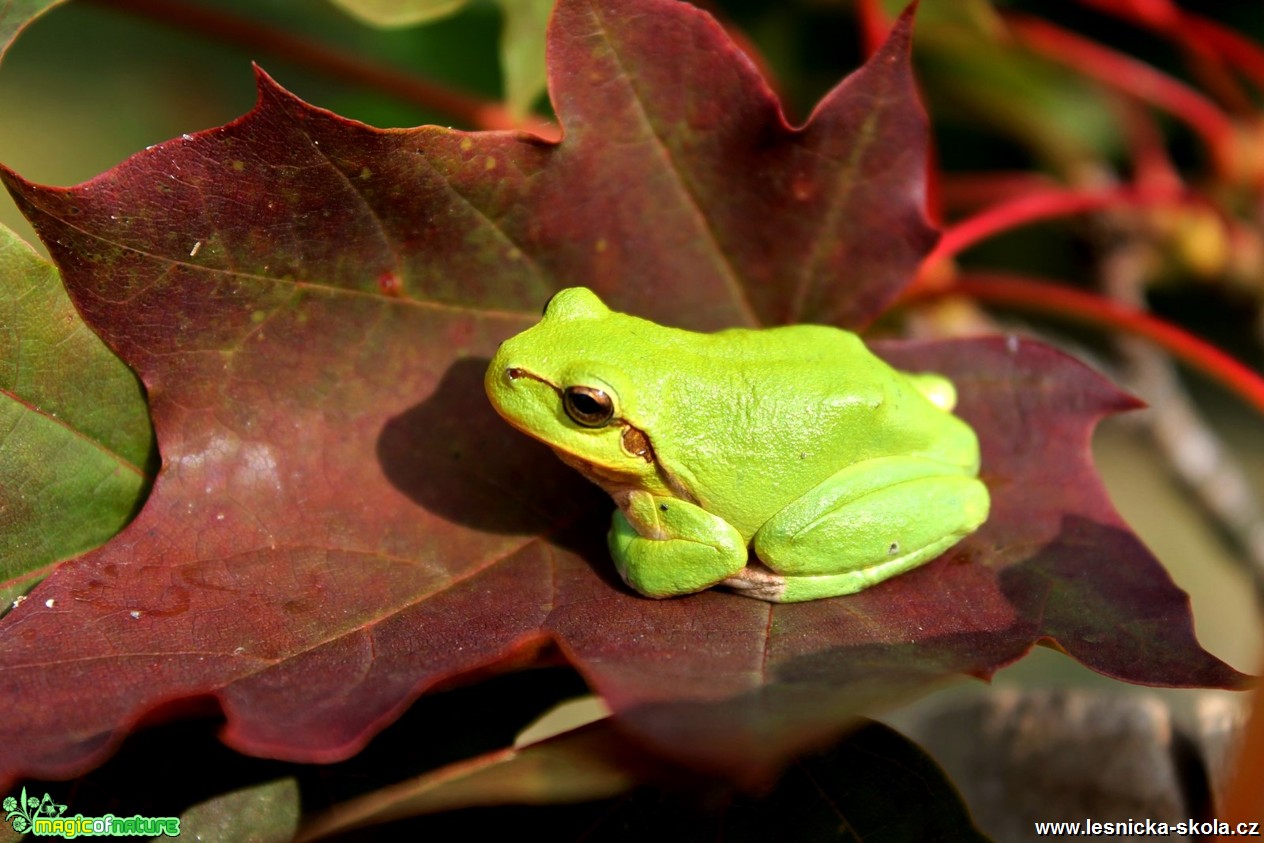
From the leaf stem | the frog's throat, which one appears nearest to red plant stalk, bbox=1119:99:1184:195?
the leaf stem

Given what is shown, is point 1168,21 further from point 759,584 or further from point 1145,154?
point 759,584

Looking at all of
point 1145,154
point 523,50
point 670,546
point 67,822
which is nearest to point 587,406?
point 670,546

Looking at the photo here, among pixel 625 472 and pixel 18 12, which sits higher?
pixel 18 12

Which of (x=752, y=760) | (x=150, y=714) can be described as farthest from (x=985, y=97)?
(x=150, y=714)

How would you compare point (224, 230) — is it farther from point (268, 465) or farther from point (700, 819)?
→ point (700, 819)

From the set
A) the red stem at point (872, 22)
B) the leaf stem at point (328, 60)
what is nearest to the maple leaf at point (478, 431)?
the red stem at point (872, 22)

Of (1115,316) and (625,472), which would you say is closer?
(625,472)
